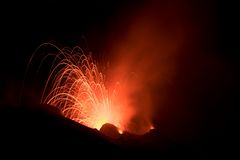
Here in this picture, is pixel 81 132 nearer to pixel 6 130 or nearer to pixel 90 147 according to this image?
pixel 90 147

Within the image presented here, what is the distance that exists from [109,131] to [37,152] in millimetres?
9250

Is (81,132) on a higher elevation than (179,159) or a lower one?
lower

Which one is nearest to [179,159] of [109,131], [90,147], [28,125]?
[109,131]

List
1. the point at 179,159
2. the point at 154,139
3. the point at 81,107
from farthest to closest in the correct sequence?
1. the point at 81,107
2. the point at 154,139
3. the point at 179,159

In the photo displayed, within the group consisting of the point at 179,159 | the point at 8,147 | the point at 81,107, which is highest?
the point at 81,107

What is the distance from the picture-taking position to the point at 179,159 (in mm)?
20562

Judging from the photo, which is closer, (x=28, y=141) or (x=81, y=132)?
(x=28, y=141)

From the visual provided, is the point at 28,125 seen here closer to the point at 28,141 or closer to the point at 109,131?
the point at 28,141

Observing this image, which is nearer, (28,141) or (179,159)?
(28,141)

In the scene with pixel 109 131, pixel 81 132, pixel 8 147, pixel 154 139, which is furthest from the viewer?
pixel 154 139

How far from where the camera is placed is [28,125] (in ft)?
53.5

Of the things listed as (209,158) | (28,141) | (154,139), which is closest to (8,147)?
(28,141)

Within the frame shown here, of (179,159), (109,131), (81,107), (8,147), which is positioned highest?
(81,107)

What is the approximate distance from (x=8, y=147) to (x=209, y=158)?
1651cm
